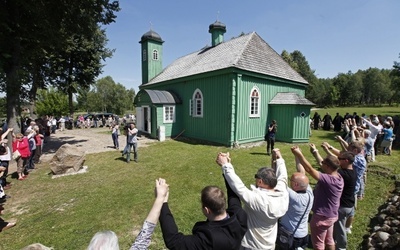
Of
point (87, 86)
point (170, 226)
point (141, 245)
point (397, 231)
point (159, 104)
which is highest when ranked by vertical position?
point (87, 86)

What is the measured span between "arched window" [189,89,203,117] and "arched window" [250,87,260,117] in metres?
3.60

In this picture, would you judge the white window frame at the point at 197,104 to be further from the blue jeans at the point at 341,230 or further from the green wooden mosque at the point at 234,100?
the blue jeans at the point at 341,230

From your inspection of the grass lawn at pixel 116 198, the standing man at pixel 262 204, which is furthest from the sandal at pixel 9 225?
the standing man at pixel 262 204

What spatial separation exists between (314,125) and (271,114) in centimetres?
1019

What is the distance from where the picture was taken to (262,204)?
7.56 feet

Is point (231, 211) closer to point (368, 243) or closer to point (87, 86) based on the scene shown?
point (368, 243)

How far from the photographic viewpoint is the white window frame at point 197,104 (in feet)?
50.6

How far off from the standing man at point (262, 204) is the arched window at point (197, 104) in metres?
13.1

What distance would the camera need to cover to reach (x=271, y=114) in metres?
15.6

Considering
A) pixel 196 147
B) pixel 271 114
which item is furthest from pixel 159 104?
pixel 271 114

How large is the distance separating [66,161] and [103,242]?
338 inches

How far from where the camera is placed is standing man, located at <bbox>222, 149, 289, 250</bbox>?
91.7 inches

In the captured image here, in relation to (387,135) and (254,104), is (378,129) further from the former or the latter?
(254,104)

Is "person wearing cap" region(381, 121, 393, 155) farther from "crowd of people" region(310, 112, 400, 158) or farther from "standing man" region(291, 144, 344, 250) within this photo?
"standing man" region(291, 144, 344, 250)
